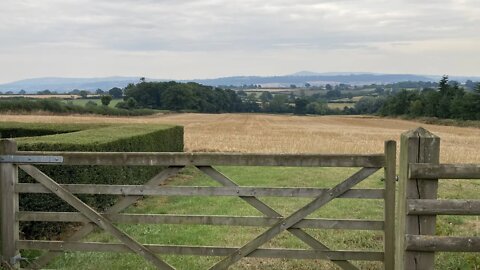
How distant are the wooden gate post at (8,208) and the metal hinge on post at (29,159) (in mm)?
49

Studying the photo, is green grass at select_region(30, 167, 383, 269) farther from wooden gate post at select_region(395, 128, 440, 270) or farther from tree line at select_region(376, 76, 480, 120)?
tree line at select_region(376, 76, 480, 120)

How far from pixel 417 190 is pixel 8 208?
4.30 meters

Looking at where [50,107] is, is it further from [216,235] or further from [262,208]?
[262,208]

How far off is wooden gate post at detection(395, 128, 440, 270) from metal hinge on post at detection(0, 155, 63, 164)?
3.55 meters

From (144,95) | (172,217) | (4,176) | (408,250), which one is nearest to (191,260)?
(172,217)

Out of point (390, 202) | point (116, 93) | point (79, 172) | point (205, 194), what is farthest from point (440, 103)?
point (205, 194)

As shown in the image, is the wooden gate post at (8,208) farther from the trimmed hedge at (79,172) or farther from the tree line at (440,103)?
the tree line at (440,103)

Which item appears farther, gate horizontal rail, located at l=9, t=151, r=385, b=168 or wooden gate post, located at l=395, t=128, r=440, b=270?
gate horizontal rail, located at l=9, t=151, r=385, b=168

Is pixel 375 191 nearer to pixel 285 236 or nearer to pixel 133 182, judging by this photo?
pixel 285 236

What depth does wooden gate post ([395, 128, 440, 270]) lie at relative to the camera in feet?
14.9

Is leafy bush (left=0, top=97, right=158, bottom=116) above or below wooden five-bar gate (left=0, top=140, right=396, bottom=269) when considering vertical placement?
below

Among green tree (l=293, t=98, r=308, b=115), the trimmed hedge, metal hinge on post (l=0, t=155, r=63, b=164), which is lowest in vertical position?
green tree (l=293, t=98, r=308, b=115)

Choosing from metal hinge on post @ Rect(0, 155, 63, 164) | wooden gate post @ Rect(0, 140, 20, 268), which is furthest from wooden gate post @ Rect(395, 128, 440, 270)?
wooden gate post @ Rect(0, 140, 20, 268)

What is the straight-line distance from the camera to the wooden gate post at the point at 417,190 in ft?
14.9
